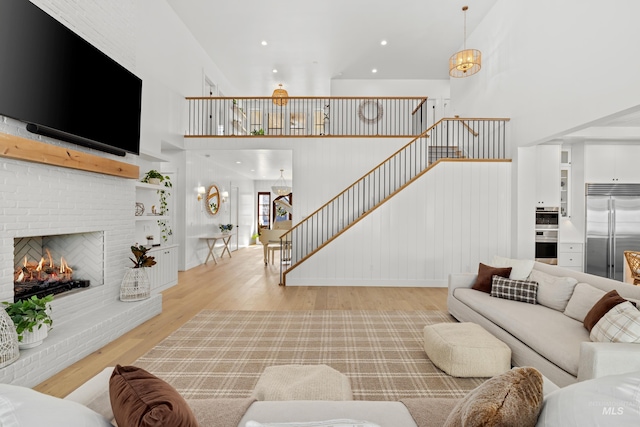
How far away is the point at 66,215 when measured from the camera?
3.09m

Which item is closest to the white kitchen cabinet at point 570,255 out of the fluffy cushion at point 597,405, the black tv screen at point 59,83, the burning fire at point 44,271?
the fluffy cushion at point 597,405

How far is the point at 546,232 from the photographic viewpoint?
581 cm

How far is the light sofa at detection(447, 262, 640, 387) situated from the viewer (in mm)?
1815

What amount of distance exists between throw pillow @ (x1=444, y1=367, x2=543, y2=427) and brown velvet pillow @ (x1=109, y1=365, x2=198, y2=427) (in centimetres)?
84

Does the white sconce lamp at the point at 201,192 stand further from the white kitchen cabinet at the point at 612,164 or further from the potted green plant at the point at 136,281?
the white kitchen cabinet at the point at 612,164

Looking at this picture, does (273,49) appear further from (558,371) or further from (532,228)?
(558,371)

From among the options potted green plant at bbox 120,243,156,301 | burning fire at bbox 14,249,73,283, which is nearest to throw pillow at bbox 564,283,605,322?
potted green plant at bbox 120,243,156,301

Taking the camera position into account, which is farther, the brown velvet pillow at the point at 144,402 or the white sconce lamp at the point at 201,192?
the white sconce lamp at the point at 201,192

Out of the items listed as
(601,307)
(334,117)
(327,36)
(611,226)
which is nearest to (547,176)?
(611,226)

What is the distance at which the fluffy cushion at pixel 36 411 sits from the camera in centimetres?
70

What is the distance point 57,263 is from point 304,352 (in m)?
3.04

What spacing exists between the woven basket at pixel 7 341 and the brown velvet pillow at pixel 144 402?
1.99 meters

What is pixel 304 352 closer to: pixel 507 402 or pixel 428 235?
pixel 507 402

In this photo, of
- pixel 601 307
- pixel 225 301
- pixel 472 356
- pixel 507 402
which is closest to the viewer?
pixel 507 402
